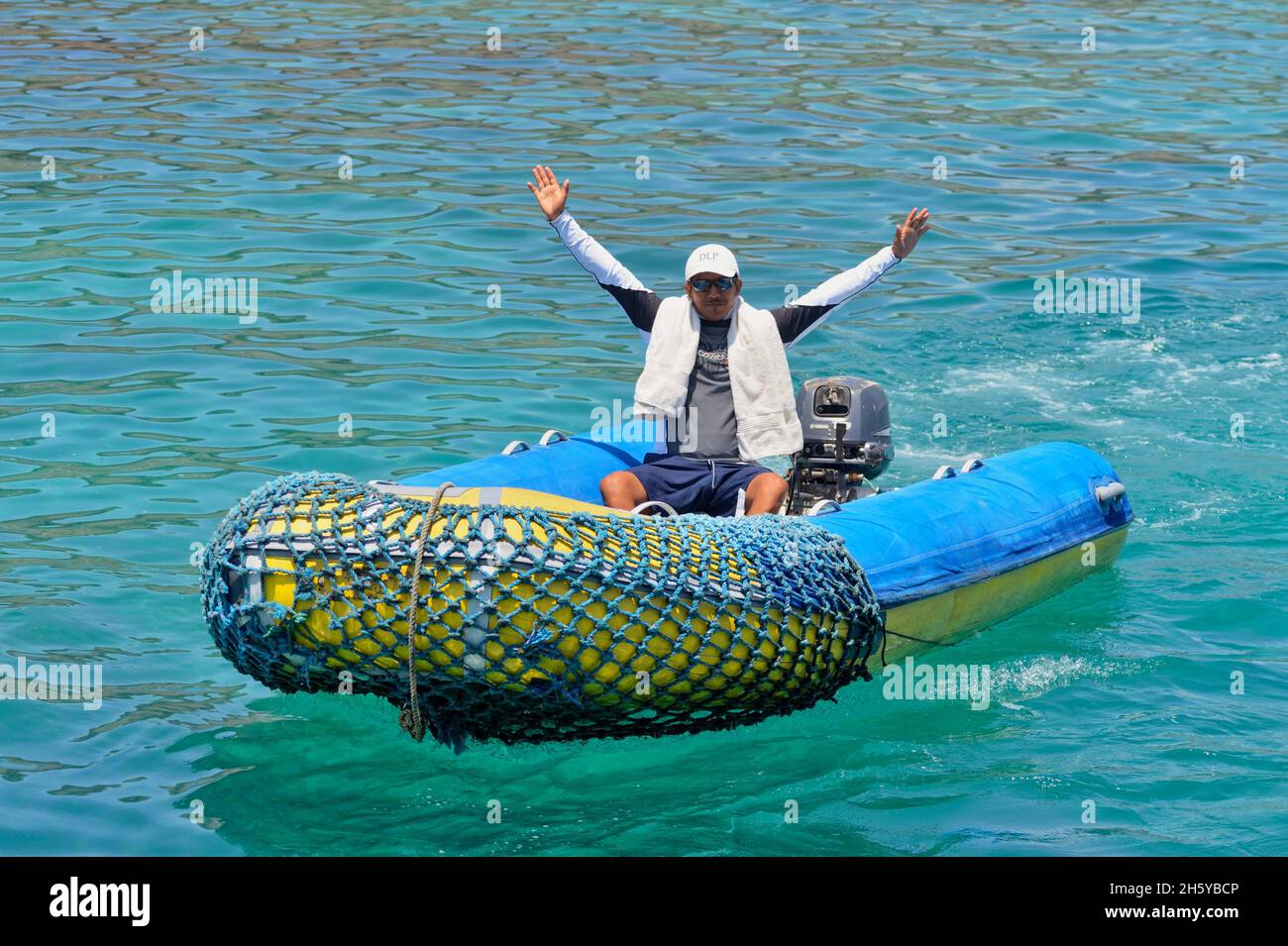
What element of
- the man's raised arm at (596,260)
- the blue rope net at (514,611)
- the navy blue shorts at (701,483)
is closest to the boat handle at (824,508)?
the navy blue shorts at (701,483)

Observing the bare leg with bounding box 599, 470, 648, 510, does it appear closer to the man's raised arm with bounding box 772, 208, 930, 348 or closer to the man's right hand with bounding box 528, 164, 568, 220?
the man's raised arm with bounding box 772, 208, 930, 348

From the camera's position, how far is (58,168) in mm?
12992

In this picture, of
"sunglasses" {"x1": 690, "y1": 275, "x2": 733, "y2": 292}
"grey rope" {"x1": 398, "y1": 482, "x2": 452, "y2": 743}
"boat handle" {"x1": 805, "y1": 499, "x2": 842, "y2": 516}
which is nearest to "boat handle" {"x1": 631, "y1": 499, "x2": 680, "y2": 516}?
"boat handle" {"x1": 805, "y1": 499, "x2": 842, "y2": 516}

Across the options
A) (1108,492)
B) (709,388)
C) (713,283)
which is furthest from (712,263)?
(1108,492)

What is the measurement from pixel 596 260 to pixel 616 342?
10.6ft

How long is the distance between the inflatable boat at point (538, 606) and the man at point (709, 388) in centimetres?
71

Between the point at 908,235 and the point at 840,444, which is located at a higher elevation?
the point at 908,235

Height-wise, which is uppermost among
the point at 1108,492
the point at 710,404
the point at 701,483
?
the point at 710,404

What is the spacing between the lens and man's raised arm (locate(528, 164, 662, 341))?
6938 mm

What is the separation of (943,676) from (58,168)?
29.8 ft

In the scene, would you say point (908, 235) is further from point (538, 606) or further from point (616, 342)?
point (616, 342)

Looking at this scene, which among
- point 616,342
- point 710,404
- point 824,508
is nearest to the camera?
point 824,508

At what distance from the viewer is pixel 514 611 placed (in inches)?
204
